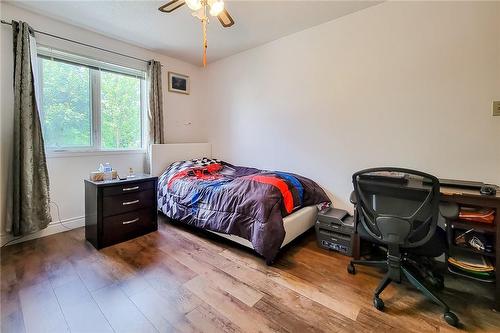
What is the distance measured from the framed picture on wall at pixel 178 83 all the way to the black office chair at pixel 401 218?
10.6 ft

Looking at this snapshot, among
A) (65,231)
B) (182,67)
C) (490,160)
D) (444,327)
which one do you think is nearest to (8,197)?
(65,231)

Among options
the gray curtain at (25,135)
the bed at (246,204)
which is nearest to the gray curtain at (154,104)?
the bed at (246,204)

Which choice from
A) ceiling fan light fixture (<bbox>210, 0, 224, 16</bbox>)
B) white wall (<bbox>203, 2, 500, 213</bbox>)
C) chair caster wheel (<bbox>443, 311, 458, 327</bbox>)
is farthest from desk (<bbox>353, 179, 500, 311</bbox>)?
ceiling fan light fixture (<bbox>210, 0, 224, 16</bbox>)

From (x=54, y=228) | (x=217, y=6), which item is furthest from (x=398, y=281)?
(x=54, y=228)

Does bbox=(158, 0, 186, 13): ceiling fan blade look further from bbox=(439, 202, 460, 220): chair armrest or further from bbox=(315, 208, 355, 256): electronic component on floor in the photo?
bbox=(439, 202, 460, 220): chair armrest

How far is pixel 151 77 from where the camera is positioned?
3373 millimetres

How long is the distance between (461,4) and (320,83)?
4.21 ft

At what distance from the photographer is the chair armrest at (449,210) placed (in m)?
1.50

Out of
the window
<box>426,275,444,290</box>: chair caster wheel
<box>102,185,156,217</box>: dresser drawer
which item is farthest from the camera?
the window

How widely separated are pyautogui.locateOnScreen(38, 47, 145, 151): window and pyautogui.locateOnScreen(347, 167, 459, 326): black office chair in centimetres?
309

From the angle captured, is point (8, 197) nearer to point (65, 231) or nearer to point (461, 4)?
point (65, 231)

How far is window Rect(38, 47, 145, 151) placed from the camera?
8.65 ft

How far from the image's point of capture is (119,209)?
2408 mm

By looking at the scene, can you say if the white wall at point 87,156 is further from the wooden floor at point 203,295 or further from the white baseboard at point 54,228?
the wooden floor at point 203,295
